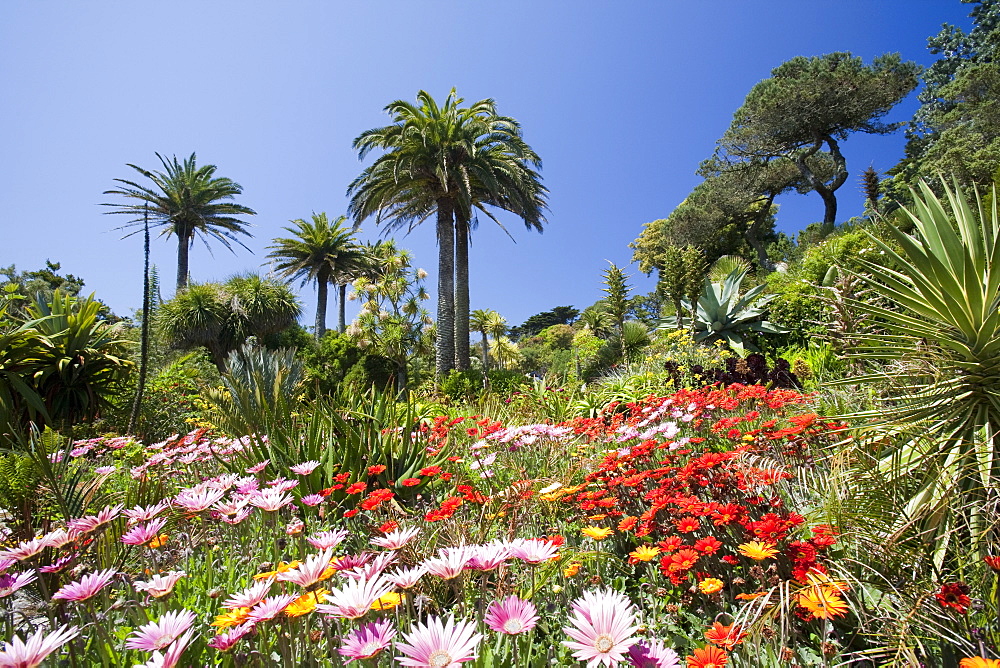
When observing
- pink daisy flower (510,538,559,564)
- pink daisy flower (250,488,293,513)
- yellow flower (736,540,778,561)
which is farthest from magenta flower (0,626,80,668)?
yellow flower (736,540,778,561)

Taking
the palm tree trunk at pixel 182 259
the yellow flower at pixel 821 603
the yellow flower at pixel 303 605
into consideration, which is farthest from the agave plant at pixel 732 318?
the palm tree trunk at pixel 182 259

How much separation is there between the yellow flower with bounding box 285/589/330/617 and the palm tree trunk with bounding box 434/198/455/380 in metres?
13.9

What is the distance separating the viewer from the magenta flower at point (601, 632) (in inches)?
30.8

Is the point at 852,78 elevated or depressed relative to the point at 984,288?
elevated

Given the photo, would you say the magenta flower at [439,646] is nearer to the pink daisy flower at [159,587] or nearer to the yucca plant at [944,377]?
the pink daisy flower at [159,587]

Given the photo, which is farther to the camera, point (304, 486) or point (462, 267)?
point (462, 267)

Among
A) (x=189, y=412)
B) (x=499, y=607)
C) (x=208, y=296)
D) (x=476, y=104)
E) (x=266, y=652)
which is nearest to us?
(x=499, y=607)

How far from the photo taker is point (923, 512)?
1684 mm

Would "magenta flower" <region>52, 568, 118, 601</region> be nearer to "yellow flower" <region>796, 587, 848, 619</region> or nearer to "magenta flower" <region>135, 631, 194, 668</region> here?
"magenta flower" <region>135, 631, 194, 668</region>

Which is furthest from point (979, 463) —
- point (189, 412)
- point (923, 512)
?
point (189, 412)

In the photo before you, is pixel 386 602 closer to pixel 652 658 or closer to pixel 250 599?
pixel 250 599

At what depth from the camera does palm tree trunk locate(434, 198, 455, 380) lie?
15.3m

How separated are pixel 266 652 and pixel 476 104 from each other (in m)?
16.8

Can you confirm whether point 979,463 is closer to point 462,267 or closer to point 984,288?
point 984,288
